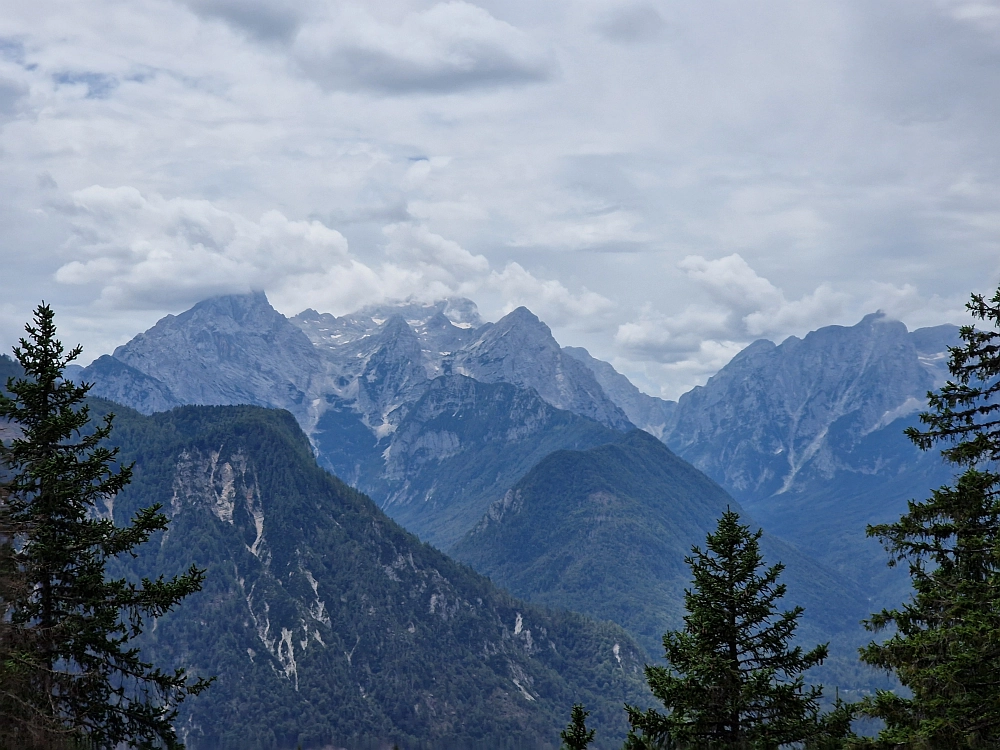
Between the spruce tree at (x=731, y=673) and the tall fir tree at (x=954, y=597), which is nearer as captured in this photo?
the tall fir tree at (x=954, y=597)

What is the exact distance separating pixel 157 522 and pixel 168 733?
801 centimetres

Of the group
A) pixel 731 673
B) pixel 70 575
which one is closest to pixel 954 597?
pixel 731 673

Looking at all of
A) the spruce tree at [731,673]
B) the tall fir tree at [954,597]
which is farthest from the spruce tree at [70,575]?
the tall fir tree at [954,597]

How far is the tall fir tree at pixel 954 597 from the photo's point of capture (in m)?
30.0

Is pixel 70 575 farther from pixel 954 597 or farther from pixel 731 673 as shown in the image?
pixel 954 597

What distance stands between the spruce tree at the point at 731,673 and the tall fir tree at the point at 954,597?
9.67 feet

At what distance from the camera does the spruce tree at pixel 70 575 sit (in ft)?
116

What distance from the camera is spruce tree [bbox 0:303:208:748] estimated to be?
35.3 meters

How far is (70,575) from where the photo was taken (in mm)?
36781

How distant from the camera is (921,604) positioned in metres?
34.3

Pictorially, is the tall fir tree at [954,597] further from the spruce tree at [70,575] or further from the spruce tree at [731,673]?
the spruce tree at [70,575]

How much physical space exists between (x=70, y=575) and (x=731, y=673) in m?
23.6

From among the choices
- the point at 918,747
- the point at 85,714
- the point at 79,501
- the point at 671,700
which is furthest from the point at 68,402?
the point at 918,747

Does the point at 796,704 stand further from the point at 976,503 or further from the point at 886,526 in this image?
the point at 976,503
